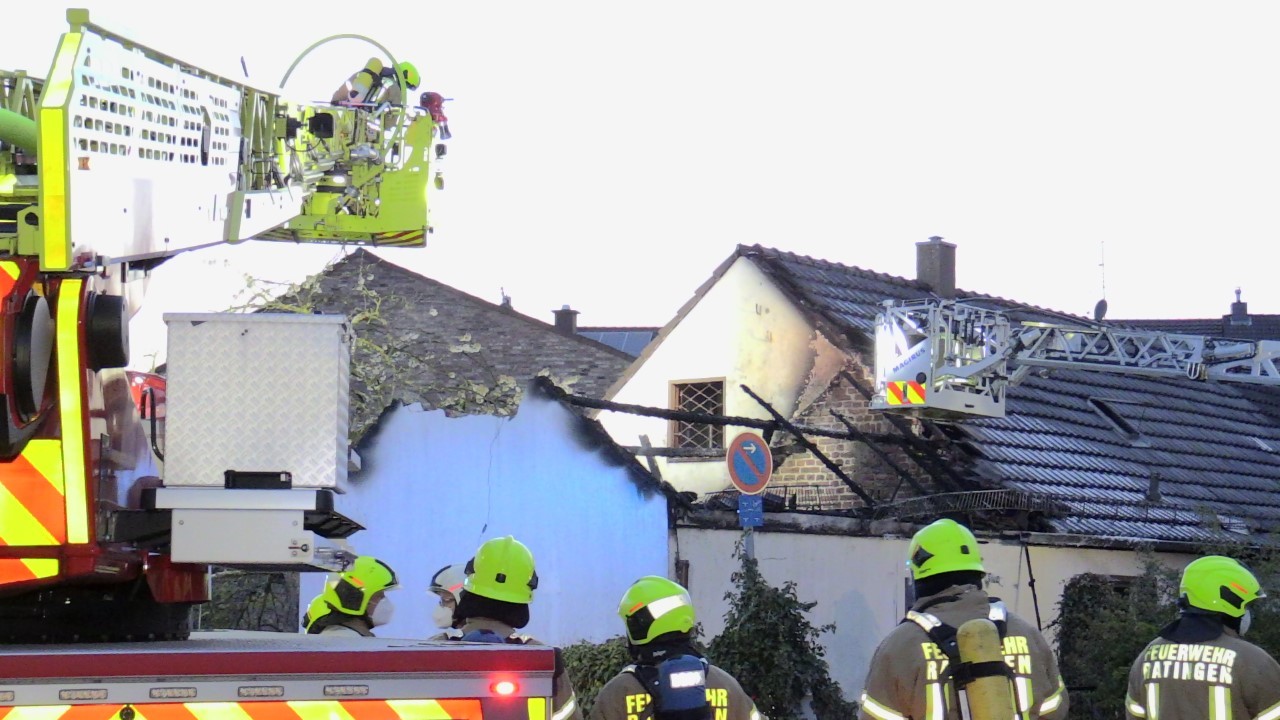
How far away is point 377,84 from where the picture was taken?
8.50 m

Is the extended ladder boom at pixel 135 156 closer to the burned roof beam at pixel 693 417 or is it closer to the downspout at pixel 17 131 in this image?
the downspout at pixel 17 131

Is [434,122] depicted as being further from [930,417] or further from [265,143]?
[930,417]

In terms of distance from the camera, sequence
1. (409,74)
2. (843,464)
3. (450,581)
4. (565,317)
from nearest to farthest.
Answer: (450,581) < (409,74) < (843,464) < (565,317)

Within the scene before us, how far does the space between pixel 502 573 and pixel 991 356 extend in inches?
548

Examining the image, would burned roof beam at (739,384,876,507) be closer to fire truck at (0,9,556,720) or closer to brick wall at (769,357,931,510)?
brick wall at (769,357,931,510)

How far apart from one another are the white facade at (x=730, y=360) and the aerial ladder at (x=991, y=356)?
1068mm

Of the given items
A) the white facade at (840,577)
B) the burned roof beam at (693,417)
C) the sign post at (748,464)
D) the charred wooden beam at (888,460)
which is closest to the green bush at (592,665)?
the sign post at (748,464)

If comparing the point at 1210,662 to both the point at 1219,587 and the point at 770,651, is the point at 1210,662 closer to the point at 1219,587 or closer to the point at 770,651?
the point at 1219,587

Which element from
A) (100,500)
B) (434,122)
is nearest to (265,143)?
(100,500)

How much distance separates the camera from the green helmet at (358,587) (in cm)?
757

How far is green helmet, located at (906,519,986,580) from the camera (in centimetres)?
592

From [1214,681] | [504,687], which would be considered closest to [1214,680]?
[1214,681]

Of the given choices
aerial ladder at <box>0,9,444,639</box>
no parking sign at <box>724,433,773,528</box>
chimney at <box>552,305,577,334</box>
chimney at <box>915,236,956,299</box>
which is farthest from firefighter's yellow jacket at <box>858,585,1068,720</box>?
chimney at <box>552,305,577,334</box>

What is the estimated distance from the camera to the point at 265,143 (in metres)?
5.79
